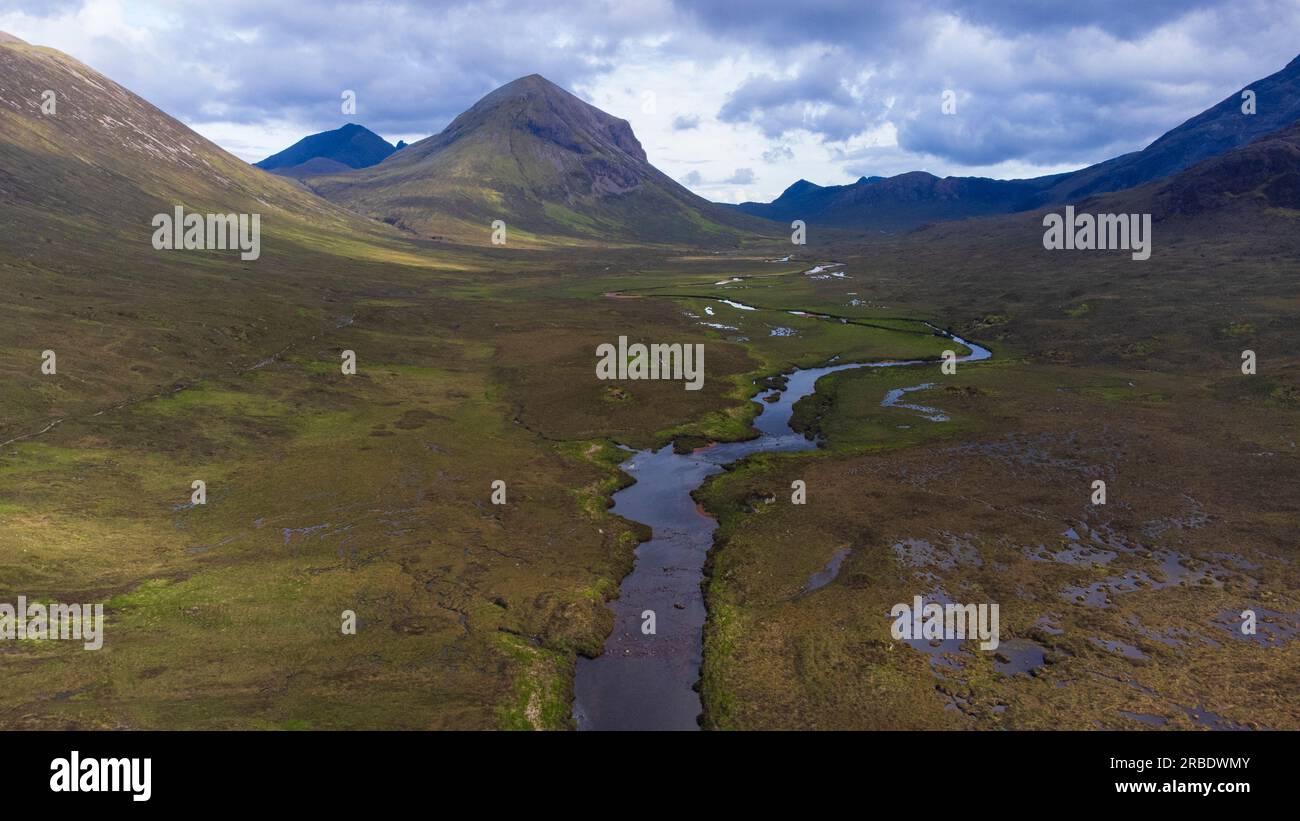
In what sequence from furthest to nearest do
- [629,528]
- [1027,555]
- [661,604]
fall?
[629,528], [1027,555], [661,604]

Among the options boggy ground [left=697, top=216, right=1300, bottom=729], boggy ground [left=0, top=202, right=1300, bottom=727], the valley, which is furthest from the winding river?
boggy ground [left=697, top=216, right=1300, bottom=729]

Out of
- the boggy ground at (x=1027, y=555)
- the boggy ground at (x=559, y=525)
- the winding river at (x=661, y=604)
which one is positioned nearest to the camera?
the boggy ground at (x=559, y=525)

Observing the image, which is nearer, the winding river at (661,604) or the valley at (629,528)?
the valley at (629,528)

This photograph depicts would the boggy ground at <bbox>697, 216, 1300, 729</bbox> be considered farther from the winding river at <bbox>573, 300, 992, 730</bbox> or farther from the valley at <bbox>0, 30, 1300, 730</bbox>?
the winding river at <bbox>573, 300, 992, 730</bbox>

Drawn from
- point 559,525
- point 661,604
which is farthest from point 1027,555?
point 559,525

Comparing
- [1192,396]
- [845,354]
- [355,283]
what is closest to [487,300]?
[355,283]

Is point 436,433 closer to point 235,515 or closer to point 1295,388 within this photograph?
point 235,515

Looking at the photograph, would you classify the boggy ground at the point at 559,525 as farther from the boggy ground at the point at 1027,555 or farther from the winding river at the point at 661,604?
the winding river at the point at 661,604

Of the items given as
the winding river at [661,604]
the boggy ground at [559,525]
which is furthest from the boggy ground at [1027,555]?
the winding river at [661,604]

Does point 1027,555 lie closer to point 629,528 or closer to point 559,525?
point 629,528
